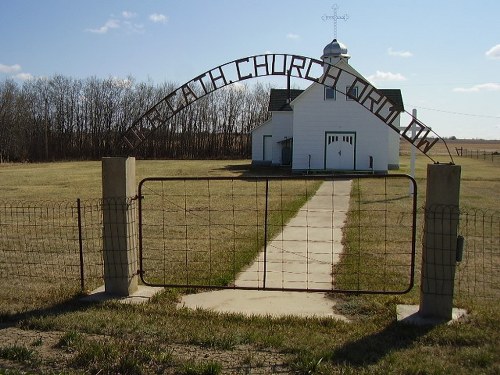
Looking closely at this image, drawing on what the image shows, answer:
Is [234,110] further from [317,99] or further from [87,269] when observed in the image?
[87,269]

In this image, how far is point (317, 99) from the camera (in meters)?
31.3

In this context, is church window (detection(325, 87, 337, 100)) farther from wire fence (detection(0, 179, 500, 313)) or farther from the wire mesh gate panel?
wire fence (detection(0, 179, 500, 313))

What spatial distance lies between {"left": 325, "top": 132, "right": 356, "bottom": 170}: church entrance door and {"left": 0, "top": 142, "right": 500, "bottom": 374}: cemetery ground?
25.5 meters

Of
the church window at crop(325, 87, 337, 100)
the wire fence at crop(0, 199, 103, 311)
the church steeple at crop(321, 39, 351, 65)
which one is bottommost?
the wire fence at crop(0, 199, 103, 311)

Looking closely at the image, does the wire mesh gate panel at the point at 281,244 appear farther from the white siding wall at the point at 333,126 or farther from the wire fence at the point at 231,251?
the white siding wall at the point at 333,126

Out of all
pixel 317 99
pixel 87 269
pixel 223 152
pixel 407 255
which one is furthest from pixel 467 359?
pixel 223 152

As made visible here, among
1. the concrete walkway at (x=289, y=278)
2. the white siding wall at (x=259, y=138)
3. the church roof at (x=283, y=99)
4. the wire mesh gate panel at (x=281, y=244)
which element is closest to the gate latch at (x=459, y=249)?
the wire mesh gate panel at (x=281, y=244)

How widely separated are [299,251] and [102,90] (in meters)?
62.0

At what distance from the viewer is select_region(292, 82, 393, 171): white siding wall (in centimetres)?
3122

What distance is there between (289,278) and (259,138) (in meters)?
33.5

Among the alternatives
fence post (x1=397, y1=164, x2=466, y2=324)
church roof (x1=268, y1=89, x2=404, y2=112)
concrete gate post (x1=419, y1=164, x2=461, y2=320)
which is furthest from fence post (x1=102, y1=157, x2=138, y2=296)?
church roof (x1=268, y1=89, x2=404, y2=112)

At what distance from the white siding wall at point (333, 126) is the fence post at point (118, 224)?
25.6 m

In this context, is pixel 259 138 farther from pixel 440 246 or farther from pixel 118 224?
pixel 440 246

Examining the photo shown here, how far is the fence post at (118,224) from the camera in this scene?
6.59 meters
